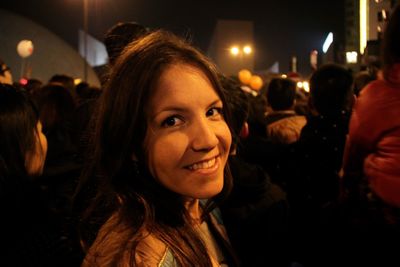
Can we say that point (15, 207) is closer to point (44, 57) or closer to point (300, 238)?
point (300, 238)

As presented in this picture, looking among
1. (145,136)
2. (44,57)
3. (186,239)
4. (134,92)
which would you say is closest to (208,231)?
(186,239)

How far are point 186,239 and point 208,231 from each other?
0.41 m

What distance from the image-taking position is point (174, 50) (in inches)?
53.9

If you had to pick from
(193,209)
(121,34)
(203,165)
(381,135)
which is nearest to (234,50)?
(121,34)

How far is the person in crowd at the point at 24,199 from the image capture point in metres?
1.92

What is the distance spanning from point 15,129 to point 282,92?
2.83 metres

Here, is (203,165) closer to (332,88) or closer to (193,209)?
(193,209)

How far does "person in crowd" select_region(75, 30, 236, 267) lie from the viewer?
1.23m

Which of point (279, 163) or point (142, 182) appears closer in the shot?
point (142, 182)

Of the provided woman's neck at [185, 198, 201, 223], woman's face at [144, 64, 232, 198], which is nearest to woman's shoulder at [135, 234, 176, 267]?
woman's face at [144, 64, 232, 198]

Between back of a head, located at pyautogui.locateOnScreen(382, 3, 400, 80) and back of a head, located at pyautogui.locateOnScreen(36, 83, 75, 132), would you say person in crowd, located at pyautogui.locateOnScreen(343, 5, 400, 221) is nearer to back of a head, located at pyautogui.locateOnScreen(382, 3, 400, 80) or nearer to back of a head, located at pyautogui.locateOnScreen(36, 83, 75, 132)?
back of a head, located at pyautogui.locateOnScreen(382, 3, 400, 80)

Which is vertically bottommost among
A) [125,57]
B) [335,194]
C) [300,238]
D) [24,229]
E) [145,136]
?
[300,238]

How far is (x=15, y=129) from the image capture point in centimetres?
231

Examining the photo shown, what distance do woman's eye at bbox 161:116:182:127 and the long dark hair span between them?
1.27 metres
